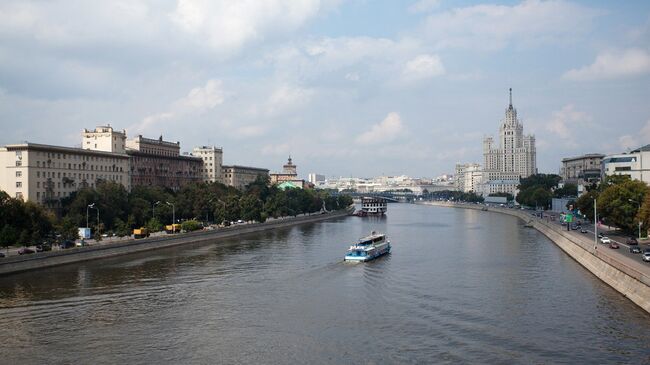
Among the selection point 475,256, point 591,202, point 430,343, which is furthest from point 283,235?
point 430,343

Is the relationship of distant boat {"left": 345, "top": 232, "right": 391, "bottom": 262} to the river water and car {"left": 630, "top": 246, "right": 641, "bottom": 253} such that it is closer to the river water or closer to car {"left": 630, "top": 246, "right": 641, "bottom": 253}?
the river water

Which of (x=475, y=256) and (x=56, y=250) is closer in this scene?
(x=56, y=250)

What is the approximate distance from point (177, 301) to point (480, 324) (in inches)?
641

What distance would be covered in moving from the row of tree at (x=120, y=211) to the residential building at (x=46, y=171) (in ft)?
7.48

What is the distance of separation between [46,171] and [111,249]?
20.7 metres

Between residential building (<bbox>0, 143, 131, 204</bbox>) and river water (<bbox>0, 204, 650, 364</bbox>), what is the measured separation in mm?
22002

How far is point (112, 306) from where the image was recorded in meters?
32.6

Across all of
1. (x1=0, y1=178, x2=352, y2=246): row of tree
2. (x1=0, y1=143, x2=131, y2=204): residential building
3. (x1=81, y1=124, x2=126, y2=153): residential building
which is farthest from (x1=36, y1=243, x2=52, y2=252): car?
(x1=81, y1=124, x2=126, y2=153): residential building

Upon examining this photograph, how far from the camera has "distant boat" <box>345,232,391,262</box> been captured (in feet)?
164

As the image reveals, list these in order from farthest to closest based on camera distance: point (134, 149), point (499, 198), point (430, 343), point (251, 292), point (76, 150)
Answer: point (499, 198), point (134, 149), point (76, 150), point (251, 292), point (430, 343)

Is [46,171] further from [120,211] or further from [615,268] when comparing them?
[615,268]

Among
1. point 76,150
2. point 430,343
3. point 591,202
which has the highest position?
point 76,150

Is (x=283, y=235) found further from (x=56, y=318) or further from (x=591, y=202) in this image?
(x=56, y=318)

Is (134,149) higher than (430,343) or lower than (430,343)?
higher
